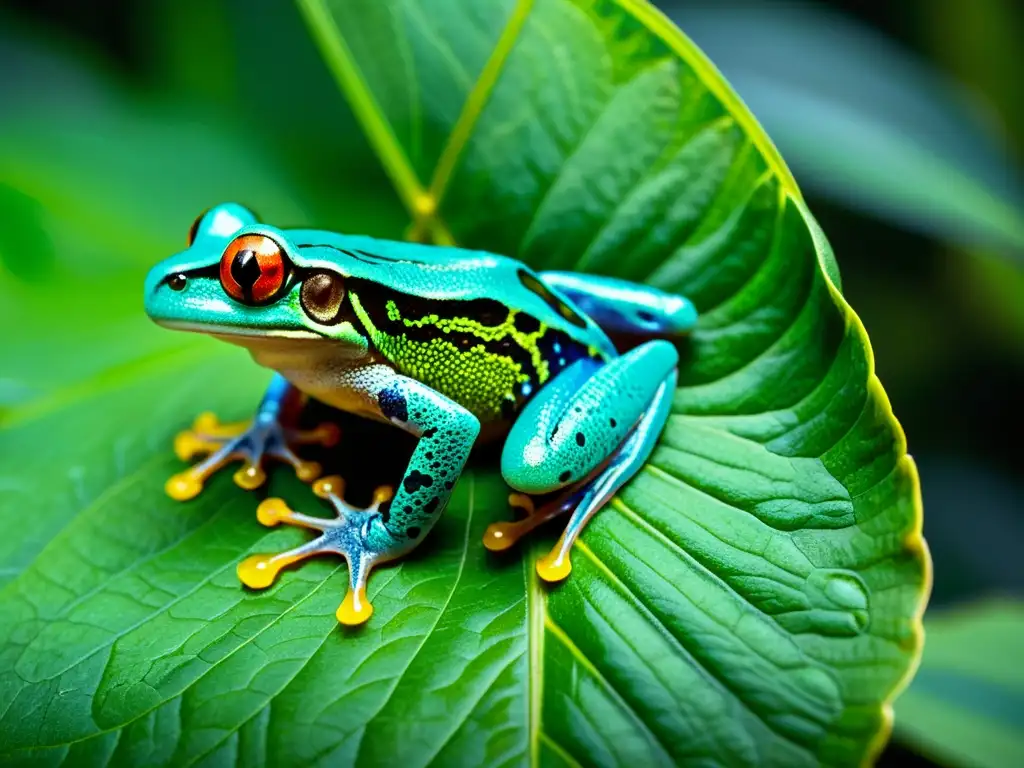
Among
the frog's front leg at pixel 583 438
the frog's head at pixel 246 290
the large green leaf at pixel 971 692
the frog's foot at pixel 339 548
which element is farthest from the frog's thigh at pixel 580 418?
the large green leaf at pixel 971 692

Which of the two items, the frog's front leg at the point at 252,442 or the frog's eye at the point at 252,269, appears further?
the frog's front leg at the point at 252,442

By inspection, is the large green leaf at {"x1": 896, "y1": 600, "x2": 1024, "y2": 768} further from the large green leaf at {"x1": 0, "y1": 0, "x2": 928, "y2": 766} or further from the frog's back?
the frog's back

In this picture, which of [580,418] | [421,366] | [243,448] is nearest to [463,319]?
A: [421,366]

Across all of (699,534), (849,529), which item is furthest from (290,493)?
(849,529)

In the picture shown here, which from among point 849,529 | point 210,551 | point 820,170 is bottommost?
point 210,551

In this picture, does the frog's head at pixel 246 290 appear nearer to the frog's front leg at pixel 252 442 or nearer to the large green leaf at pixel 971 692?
the frog's front leg at pixel 252 442

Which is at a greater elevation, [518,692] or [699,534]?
[699,534]

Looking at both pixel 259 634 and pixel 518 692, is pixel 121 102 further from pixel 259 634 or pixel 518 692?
pixel 518 692
